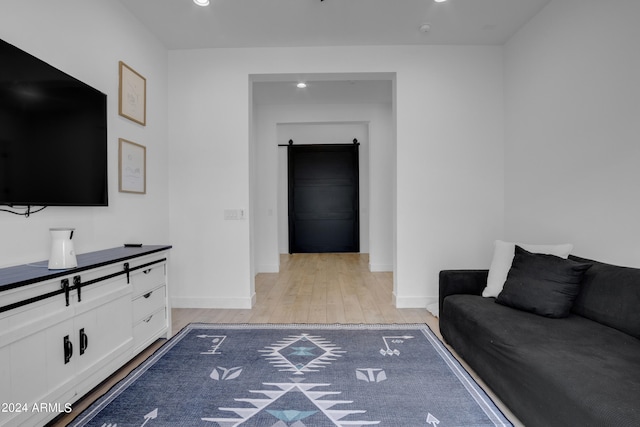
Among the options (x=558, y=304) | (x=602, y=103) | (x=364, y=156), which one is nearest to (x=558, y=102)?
(x=602, y=103)

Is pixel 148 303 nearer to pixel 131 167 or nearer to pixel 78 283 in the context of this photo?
pixel 78 283

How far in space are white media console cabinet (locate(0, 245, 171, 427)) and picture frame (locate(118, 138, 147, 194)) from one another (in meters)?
0.67

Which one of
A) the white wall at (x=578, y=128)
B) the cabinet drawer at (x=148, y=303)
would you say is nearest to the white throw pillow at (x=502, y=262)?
the white wall at (x=578, y=128)

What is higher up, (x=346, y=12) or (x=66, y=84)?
(x=346, y=12)

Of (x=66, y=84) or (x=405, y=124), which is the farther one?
(x=405, y=124)

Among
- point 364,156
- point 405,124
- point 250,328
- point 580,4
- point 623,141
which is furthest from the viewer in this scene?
point 364,156

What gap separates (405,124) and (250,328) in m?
2.59

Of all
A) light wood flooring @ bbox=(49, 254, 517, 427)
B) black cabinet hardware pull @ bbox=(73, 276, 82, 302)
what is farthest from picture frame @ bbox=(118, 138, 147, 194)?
light wood flooring @ bbox=(49, 254, 517, 427)

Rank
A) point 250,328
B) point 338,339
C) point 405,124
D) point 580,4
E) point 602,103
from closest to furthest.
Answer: point 602,103 → point 580,4 → point 338,339 → point 250,328 → point 405,124

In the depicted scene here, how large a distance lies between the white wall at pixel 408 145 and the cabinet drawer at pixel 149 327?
0.98m

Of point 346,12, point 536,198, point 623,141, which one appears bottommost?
point 536,198

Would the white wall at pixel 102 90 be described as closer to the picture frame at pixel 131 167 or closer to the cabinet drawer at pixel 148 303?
the picture frame at pixel 131 167

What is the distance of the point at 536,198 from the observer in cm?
303

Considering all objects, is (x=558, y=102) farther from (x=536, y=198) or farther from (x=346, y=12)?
(x=346, y=12)
